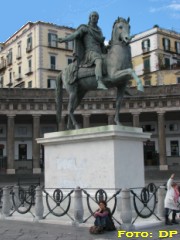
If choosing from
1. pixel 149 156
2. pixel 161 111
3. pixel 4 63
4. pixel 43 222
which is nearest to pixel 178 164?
Result: pixel 149 156

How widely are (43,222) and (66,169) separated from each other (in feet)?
6.72

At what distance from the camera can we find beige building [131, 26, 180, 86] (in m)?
72.2

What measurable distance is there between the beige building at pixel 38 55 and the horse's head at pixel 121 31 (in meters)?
54.0

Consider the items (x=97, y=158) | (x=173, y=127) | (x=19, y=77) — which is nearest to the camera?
(x=97, y=158)

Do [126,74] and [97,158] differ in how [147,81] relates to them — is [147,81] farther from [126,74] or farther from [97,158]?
[97,158]

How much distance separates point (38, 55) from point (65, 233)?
200 ft

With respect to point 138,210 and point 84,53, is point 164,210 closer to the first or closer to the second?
point 138,210

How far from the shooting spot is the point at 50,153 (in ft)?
52.2

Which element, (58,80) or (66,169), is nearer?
(66,169)

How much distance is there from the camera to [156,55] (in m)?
74.4

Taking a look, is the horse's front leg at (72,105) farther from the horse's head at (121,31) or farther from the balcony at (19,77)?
the balcony at (19,77)

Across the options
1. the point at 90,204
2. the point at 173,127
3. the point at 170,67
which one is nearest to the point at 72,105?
the point at 90,204

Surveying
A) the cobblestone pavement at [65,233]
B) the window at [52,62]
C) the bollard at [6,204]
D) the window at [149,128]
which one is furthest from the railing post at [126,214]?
the window at [52,62]

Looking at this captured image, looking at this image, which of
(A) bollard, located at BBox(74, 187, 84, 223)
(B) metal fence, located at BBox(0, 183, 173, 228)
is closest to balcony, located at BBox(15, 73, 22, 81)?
(B) metal fence, located at BBox(0, 183, 173, 228)
